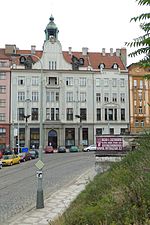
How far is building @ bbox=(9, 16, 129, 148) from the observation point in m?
68.9

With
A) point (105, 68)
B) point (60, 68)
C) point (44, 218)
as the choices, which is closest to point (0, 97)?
point (60, 68)

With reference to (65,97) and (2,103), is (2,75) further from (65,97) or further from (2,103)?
(65,97)

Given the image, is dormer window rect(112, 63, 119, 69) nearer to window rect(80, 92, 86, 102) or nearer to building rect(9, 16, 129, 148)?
building rect(9, 16, 129, 148)

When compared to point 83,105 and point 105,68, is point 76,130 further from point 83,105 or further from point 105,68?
point 105,68

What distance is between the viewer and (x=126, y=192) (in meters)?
9.19

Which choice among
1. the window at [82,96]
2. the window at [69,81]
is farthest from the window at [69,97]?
the window at [82,96]

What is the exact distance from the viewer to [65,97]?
2808 inches

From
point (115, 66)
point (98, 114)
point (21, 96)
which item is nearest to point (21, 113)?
point (21, 96)

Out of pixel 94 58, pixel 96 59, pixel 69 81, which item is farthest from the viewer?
pixel 94 58

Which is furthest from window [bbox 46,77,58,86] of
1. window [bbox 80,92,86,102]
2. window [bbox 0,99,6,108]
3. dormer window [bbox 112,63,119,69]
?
dormer window [bbox 112,63,119,69]

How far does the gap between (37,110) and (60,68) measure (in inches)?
369

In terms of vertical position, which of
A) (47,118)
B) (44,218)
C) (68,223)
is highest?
(47,118)

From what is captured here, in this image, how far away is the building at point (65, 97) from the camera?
68.9 m

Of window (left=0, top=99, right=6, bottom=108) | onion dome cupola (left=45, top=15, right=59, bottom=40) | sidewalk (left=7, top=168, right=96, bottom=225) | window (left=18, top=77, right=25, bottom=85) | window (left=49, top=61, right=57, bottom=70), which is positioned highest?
onion dome cupola (left=45, top=15, right=59, bottom=40)
